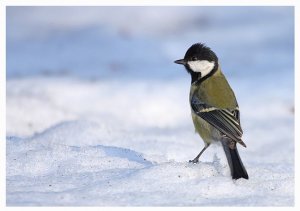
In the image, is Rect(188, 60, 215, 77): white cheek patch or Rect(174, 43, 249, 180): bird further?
Rect(188, 60, 215, 77): white cheek patch

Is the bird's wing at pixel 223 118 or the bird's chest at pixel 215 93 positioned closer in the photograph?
the bird's wing at pixel 223 118

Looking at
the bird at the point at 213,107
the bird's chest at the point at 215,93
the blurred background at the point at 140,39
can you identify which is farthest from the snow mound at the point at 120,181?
the blurred background at the point at 140,39

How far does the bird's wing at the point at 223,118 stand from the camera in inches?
210

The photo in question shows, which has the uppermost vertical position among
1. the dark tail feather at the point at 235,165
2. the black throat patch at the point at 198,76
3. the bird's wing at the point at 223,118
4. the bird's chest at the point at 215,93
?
the black throat patch at the point at 198,76

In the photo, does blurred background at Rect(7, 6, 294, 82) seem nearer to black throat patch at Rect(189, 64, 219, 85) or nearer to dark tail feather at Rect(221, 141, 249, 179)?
black throat patch at Rect(189, 64, 219, 85)

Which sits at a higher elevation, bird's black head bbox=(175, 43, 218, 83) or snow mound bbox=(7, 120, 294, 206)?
bird's black head bbox=(175, 43, 218, 83)

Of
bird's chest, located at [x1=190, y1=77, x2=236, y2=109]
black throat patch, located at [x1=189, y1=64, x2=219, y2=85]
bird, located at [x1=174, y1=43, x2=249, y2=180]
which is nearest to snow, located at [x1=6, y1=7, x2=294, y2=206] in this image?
bird, located at [x1=174, y1=43, x2=249, y2=180]

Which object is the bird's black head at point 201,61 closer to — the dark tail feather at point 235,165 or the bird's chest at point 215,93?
the bird's chest at point 215,93

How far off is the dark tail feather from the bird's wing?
0.11 metres

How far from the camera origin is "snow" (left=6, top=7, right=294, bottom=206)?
475 cm

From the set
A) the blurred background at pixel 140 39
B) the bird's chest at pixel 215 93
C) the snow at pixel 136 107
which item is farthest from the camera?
the blurred background at pixel 140 39

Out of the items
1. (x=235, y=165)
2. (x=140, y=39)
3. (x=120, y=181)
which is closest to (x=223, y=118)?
(x=235, y=165)

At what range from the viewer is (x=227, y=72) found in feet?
35.5
